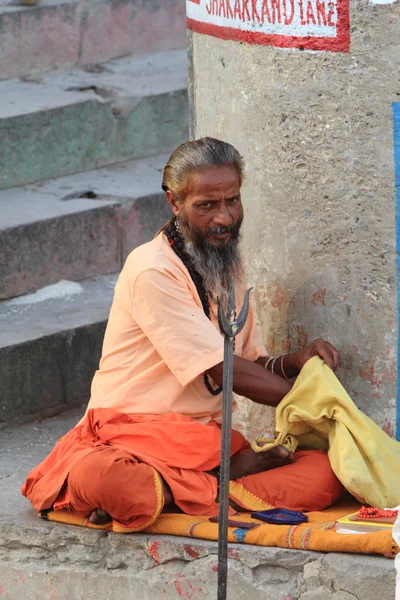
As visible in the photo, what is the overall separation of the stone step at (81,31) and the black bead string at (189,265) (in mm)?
3305

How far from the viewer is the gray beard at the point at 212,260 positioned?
13.6ft

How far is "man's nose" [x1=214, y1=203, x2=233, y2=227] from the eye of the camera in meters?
4.12

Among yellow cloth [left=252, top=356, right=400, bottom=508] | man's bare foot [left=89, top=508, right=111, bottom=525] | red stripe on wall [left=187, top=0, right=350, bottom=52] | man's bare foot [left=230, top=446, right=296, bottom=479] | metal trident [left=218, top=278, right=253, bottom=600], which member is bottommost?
man's bare foot [left=89, top=508, right=111, bottom=525]

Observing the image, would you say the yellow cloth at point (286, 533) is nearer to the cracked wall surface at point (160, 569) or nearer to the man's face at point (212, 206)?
the cracked wall surface at point (160, 569)

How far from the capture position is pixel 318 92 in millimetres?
4250

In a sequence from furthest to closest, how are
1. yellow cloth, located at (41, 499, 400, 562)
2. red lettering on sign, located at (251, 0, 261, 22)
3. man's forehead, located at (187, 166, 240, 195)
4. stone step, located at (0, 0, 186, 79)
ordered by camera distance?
stone step, located at (0, 0, 186, 79) → red lettering on sign, located at (251, 0, 261, 22) → man's forehead, located at (187, 166, 240, 195) → yellow cloth, located at (41, 499, 400, 562)

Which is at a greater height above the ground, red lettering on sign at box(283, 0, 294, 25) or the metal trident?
red lettering on sign at box(283, 0, 294, 25)

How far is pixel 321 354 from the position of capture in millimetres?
4309

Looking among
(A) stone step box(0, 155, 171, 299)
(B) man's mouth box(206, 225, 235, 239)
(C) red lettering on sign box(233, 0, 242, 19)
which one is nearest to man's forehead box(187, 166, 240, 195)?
(B) man's mouth box(206, 225, 235, 239)

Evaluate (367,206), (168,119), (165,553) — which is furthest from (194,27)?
(168,119)

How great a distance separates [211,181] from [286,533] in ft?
3.63

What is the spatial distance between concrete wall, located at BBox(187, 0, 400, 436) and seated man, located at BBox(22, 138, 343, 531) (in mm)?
201

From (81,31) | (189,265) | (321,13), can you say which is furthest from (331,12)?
(81,31)

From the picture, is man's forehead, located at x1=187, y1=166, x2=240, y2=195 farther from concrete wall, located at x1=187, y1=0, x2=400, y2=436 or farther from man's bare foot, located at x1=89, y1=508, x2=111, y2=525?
man's bare foot, located at x1=89, y1=508, x2=111, y2=525
